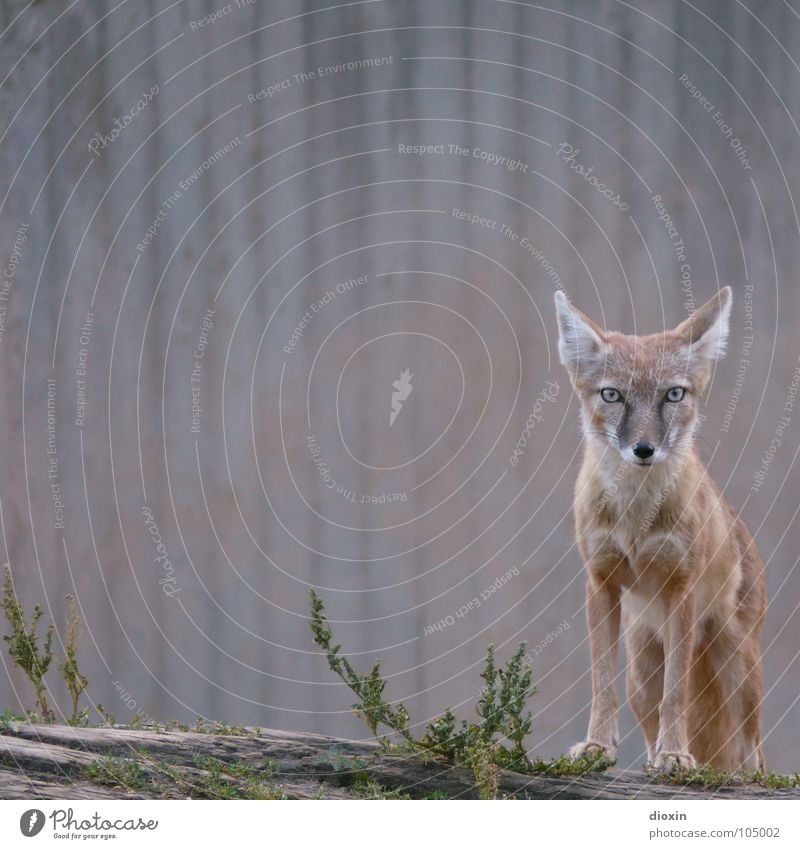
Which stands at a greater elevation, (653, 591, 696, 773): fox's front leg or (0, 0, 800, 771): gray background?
(0, 0, 800, 771): gray background

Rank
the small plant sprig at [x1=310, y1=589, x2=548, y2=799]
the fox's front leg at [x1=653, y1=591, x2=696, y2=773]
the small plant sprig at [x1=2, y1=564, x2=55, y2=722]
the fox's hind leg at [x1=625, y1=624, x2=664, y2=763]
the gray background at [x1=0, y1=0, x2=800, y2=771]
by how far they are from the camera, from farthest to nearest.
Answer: the gray background at [x1=0, y1=0, x2=800, y2=771] < the small plant sprig at [x1=2, y1=564, x2=55, y2=722] < the fox's hind leg at [x1=625, y1=624, x2=664, y2=763] < the fox's front leg at [x1=653, y1=591, x2=696, y2=773] < the small plant sprig at [x1=310, y1=589, x2=548, y2=799]

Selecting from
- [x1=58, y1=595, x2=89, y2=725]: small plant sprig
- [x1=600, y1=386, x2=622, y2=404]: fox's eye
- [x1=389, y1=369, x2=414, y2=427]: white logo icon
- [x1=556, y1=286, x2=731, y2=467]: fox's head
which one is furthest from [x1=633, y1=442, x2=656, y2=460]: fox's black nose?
[x1=58, y1=595, x2=89, y2=725]: small plant sprig

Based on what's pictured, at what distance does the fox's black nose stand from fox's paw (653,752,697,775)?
107cm

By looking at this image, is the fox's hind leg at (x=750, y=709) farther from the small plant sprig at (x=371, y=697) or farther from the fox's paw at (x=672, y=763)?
the small plant sprig at (x=371, y=697)

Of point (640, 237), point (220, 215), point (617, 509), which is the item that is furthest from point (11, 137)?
point (617, 509)

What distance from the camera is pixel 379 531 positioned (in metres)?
5.32

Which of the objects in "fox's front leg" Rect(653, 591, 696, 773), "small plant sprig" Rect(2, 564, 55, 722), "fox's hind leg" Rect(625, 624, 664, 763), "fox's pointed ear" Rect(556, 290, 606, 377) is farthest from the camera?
"small plant sprig" Rect(2, 564, 55, 722)

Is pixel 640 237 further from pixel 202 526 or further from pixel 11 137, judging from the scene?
pixel 11 137

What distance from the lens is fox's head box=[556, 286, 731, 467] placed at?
13.4ft

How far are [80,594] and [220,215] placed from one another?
1950 mm

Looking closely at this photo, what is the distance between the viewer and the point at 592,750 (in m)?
4.08

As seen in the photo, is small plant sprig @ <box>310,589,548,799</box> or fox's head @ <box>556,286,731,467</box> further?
fox's head @ <box>556,286,731,467</box>

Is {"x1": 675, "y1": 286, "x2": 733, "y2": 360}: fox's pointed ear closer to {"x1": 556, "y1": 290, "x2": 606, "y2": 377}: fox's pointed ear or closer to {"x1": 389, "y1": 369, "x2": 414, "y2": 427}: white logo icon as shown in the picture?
{"x1": 556, "y1": 290, "x2": 606, "y2": 377}: fox's pointed ear
